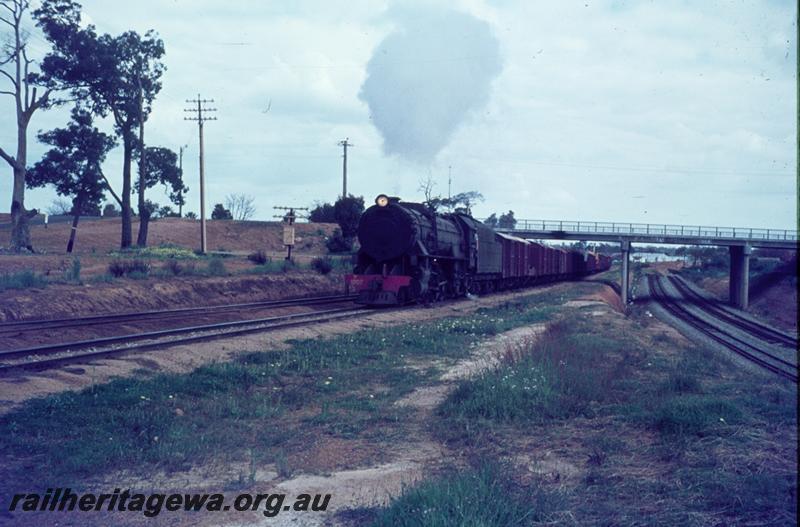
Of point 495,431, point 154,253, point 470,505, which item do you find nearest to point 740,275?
point 154,253

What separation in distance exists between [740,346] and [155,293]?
22608 mm

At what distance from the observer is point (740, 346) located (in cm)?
2691

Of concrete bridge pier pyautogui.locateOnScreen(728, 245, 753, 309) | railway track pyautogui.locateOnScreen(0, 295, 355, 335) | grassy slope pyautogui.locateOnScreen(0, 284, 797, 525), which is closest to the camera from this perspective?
grassy slope pyautogui.locateOnScreen(0, 284, 797, 525)

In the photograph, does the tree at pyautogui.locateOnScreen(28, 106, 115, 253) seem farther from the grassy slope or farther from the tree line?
the grassy slope

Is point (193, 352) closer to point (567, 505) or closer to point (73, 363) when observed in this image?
point (73, 363)

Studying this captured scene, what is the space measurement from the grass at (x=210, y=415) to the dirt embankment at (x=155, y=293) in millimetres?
10791

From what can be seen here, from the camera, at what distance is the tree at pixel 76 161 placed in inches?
1732

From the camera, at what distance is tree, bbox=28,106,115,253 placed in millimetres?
44000

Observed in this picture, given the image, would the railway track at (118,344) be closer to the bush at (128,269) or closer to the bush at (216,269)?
the bush at (128,269)

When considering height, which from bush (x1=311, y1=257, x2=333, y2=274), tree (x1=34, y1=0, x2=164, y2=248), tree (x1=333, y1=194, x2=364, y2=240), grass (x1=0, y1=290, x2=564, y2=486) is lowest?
grass (x1=0, y1=290, x2=564, y2=486)

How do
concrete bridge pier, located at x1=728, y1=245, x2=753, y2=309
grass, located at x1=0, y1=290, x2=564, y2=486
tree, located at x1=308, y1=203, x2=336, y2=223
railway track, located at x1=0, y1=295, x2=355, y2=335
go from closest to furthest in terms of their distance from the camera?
grass, located at x1=0, y1=290, x2=564, y2=486
railway track, located at x1=0, y1=295, x2=355, y2=335
concrete bridge pier, located at x1=728, y1=245, x2=753, y2=309
tree, located at x1=308, y1=203, x2=336, y2=223

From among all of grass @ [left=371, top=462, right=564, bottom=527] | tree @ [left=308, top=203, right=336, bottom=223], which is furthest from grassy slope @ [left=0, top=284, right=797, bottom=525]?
tree @ [left=308, top=203, right=336, bottom=223]

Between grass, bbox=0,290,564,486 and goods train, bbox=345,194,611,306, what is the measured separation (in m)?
9.94

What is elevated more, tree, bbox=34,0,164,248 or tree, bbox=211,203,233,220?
tree, bbox=34,0,164,248
